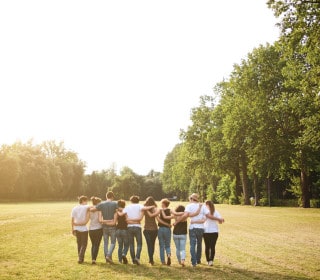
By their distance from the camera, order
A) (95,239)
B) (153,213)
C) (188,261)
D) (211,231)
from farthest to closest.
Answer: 1. (188,261)
2. (95,239)
3. (211,231)
4. (153,213)

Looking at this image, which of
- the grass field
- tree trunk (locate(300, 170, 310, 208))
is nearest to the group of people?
the grass field

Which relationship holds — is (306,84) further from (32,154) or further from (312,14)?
(32,154)

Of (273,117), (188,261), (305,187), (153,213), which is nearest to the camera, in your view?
(153,213)

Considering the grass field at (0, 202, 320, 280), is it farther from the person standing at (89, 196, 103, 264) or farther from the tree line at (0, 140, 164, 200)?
the tree line at (0, 140, 164, 200)

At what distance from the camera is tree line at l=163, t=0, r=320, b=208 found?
2423 centimetres

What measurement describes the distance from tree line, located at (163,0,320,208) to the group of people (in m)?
15.4

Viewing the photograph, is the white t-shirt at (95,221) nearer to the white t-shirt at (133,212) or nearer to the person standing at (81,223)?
the person standing at (81,223)

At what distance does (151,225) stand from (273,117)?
111ft

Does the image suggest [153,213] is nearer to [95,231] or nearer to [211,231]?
[211,231]

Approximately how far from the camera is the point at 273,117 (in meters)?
43.6

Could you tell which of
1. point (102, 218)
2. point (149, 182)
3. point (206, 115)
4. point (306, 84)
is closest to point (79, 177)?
point (149, 182)

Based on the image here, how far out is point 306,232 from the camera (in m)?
22.4

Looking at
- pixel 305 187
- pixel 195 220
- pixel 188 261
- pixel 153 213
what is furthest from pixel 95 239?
pixel 305 187

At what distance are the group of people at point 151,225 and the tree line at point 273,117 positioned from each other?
1545cm
